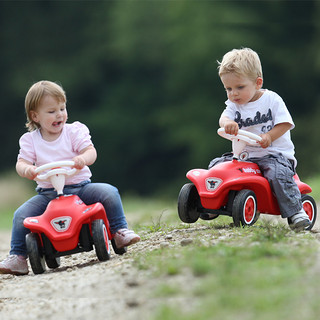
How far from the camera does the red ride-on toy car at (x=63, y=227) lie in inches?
195

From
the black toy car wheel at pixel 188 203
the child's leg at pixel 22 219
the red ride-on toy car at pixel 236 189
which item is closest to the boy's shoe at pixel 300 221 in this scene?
the red ride-on toy car at pixel 236 189

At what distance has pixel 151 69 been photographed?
32719mm

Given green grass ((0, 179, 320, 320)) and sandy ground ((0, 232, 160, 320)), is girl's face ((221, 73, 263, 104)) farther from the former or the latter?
sandy ground ((0, 232, 160, 320))

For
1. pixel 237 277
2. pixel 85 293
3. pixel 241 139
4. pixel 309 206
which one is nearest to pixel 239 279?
pixel 237 277

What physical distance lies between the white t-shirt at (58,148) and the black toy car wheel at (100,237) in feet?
1.76

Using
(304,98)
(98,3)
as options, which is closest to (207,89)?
(304,98)

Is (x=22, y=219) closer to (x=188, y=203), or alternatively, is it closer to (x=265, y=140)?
(x=188, y=203)

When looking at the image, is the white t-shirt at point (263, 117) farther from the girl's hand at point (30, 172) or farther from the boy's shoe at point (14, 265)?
the boy's shoe at point (14, 265)

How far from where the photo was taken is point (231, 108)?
5.87m

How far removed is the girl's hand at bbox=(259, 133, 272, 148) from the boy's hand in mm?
236

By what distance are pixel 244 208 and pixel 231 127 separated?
67 cm

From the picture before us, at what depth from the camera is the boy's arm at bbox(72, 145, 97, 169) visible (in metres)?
5.11

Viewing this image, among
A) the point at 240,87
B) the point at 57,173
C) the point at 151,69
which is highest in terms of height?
the point at 151,69

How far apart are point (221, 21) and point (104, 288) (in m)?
25.6
